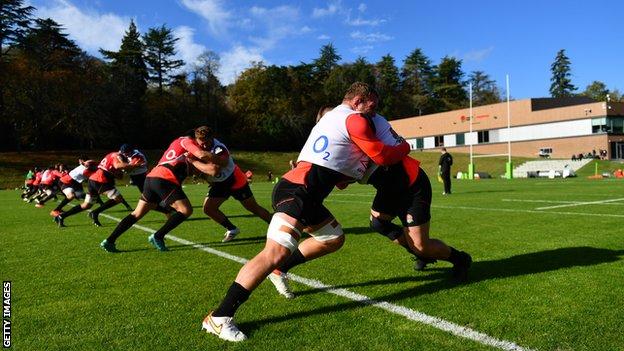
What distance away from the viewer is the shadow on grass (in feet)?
13.3

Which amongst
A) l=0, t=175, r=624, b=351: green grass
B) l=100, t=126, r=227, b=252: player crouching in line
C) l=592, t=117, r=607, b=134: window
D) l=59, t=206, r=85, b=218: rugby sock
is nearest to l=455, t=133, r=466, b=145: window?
l=592, t=117, r=607, b=134: window

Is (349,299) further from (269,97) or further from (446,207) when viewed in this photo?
(269,97)

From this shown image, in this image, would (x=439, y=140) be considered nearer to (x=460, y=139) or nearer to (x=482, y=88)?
(x=460, y=139)

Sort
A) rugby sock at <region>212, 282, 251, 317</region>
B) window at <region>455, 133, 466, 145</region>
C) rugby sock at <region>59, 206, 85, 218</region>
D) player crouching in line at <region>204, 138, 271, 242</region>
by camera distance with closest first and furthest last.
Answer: rugby sock at <region>212, 282, 251, 317</region>, player crouching in line at <region>204, 138, 271, 242</region>, rugby sock at <region>59, 206, 85, 218</region>, window at <region>455, 133, 466, 145</region>

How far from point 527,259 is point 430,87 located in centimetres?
9865

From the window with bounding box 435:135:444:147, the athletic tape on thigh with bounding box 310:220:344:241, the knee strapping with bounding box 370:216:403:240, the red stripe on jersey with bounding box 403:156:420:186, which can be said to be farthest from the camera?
the window with bounding box 435:135:444:147

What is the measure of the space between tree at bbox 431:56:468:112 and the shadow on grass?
9237cm

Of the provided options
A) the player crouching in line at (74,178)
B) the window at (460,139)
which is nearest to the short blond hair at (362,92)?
the player crouching in line at (74,178)

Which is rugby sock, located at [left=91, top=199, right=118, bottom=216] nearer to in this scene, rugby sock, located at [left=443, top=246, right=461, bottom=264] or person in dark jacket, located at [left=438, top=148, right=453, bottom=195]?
rugby sock, located at [left=443, top=246, right=461, bottom=264]

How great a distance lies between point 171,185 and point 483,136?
61.0m

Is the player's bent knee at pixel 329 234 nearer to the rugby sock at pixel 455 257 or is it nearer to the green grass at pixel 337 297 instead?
the green grass at pixel 337 297

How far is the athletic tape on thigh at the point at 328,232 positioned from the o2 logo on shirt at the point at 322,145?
68cm

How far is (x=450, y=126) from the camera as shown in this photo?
219 ft

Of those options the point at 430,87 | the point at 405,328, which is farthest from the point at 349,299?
the point at 430,87
